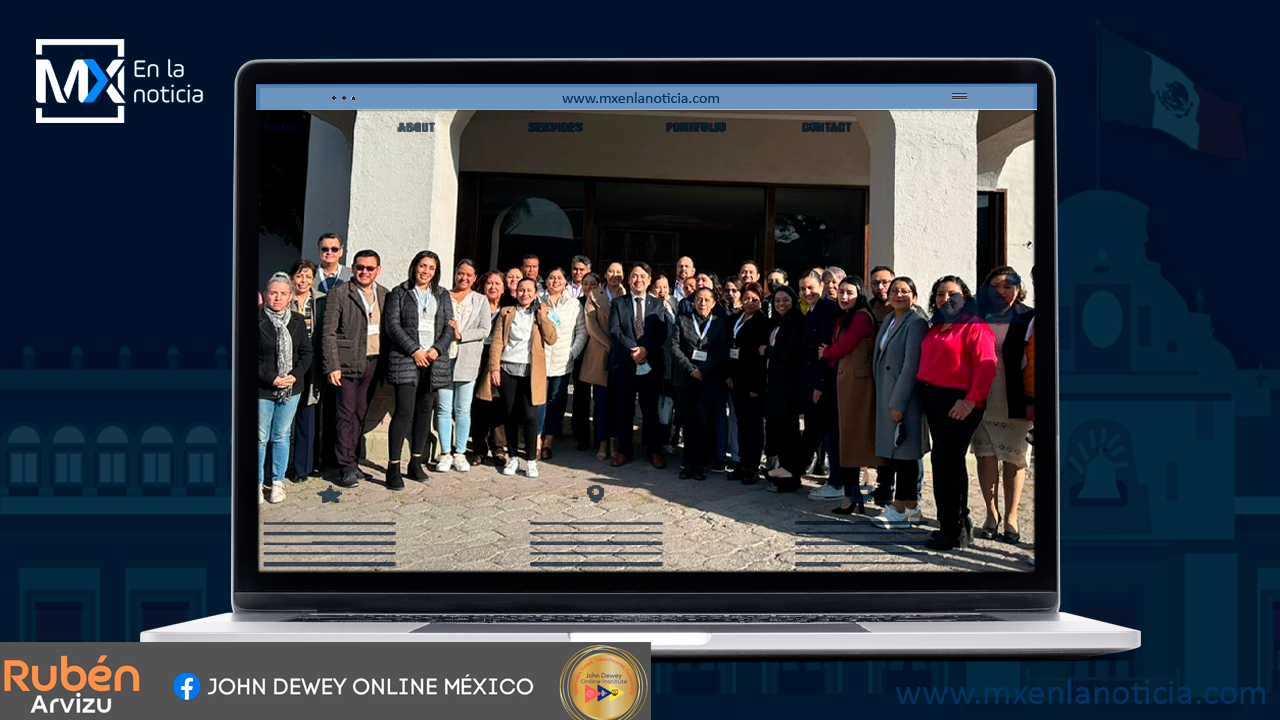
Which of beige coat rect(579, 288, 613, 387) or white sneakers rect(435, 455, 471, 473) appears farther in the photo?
beige coat rect(579, 288, 613, 387)

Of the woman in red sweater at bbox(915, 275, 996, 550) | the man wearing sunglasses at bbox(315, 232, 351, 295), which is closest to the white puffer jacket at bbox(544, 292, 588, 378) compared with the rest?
the man wearing sunglasses at bbox(315, 232, 351, 295)

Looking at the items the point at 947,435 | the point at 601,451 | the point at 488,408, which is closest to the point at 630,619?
the point at 601,451

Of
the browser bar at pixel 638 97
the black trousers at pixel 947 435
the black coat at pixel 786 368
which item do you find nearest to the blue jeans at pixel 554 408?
the black coat at pixel 786 368

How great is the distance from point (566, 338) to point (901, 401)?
117 centimetres

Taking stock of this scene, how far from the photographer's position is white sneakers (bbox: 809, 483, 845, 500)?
7.86 feet

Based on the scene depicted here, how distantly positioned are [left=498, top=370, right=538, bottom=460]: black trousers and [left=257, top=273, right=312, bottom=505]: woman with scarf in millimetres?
649

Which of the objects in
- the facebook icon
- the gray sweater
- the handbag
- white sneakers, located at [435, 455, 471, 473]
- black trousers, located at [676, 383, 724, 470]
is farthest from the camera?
the handbag

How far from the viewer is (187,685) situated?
1834mm

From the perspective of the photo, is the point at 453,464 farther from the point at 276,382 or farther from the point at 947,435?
the point at 947,435

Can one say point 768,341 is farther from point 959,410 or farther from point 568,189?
point 568,189

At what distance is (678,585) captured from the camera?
240cm

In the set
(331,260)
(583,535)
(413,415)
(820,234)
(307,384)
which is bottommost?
(583,535)

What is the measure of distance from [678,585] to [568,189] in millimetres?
1387

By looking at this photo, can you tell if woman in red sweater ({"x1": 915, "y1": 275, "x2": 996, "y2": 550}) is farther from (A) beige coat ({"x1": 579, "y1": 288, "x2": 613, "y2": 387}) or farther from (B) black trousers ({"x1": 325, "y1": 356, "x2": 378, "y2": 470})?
(B) black trousers ({"x1": 325, "y1": 356, "x2": 378, "y2": 470})
